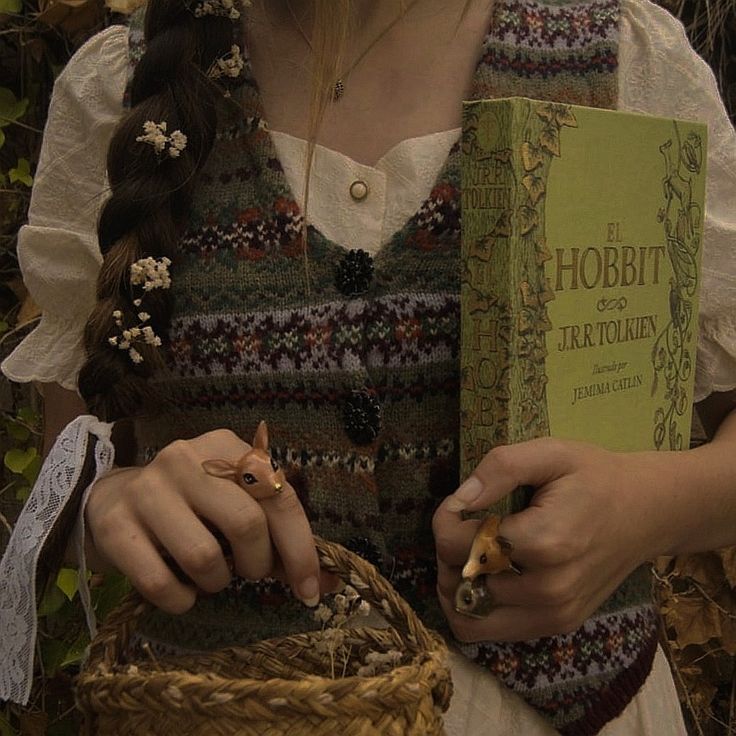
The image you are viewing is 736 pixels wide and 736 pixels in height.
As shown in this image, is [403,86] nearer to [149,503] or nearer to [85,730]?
[149,503]

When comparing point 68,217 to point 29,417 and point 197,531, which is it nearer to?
point 197,531

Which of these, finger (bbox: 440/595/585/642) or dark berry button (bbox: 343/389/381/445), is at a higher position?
dark berry button (bbox: 343/389/381/445)

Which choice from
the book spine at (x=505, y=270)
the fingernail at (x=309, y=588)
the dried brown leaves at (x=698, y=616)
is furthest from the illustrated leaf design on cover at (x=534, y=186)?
the dried brown leaves at (x=698, y=616)

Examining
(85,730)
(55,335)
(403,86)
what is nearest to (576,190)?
(403,86)

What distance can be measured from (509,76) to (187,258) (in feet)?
0.86

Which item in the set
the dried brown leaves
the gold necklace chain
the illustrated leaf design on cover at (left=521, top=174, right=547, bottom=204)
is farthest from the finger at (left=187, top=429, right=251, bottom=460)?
the dried brown leaves

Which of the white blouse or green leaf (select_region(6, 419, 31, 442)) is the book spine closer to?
the white blouse

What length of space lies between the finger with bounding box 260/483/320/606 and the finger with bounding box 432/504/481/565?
7cm

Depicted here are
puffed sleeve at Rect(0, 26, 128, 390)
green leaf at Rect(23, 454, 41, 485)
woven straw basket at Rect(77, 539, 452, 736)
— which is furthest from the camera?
green leaf at Rect(23, 454, 41, 485)

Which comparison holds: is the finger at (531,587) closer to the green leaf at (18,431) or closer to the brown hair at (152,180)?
the brown hair at (152,180)

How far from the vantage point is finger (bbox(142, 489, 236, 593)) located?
1.60 feet

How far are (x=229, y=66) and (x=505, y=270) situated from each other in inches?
13.0

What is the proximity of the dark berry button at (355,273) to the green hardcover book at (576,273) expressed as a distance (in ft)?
0.39

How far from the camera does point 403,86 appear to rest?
28.2 inches
